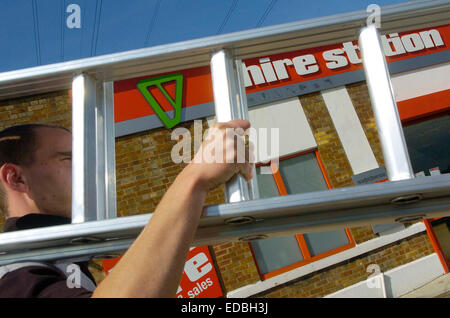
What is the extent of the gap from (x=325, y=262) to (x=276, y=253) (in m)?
0.69

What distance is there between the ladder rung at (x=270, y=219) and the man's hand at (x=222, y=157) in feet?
0.24

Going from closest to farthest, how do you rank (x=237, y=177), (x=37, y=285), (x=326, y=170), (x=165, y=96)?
(x=37, y=285)
(x=237, y=177)
(x=165, y=96)
(x=326, y=170)

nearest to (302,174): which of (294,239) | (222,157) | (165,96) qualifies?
(294,239)

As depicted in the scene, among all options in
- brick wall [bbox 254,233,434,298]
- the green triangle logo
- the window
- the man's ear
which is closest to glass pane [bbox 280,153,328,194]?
the window

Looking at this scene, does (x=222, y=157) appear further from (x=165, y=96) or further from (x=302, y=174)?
(x=302, y=174)

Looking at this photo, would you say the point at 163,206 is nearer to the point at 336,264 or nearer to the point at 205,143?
the point at 205,143

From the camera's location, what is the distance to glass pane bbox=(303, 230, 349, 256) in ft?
17.2

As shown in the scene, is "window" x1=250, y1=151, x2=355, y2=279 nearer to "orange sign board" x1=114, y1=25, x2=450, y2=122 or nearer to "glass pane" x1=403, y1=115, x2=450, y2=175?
"orange sign board" x1=114, y1=25, x2=450, y2=122

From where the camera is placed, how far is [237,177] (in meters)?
0.87

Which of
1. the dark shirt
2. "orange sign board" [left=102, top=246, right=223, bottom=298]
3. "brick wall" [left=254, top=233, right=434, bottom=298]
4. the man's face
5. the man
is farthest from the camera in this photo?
"brick wall" [left=254, top=233, right=434, bottom=298]

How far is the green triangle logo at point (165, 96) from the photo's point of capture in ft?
17.0

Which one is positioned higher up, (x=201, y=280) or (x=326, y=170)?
(x=326, y=170)

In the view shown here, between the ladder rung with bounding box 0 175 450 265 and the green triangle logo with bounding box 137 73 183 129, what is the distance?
4334mm

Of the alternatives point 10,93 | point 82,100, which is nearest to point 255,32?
point 82,100
